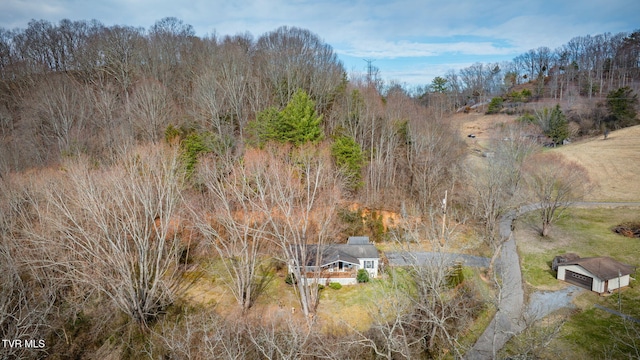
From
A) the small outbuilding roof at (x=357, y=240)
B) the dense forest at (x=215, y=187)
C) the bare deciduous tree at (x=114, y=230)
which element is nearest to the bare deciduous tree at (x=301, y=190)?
the dense forest at (x=215, y=187)

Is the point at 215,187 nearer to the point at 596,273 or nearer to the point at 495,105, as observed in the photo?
the point at 596,273

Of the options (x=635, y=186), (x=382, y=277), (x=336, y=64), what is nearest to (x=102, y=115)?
(x=336, y=64)

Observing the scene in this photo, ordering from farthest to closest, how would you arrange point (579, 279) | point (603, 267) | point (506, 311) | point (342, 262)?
point (342, 262)
point (579, 279)
point (603, 267)
point (506, 311)

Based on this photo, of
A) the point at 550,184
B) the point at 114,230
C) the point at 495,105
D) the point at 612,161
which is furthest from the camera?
the point at 495,105

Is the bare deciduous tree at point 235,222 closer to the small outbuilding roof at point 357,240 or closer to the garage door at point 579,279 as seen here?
the small outbuilding roof at point 357,240

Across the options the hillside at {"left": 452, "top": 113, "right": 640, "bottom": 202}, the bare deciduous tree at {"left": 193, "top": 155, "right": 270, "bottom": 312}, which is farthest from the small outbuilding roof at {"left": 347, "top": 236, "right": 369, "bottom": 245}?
the hillside at {"left": 452, "top": 113, "right": 640, "bottom": 202}

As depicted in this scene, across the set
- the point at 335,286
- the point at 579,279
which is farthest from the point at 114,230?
the point at 579,279

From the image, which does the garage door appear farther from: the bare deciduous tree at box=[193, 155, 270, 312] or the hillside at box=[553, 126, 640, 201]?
the hillside at box=[553, 126, 640, 201]

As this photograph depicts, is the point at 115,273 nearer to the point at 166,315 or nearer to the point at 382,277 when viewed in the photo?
the point at 166,315
